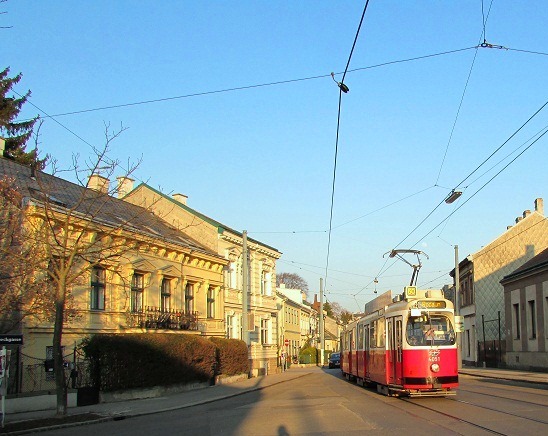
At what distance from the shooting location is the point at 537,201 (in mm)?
52625

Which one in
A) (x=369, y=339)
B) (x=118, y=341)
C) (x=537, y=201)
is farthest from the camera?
(x=537, y=201)

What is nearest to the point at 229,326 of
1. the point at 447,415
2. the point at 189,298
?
the point at 189,298

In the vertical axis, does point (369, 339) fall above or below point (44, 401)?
above

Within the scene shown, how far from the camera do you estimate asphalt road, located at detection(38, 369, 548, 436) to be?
42.2 feet

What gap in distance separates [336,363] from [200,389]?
3244cm

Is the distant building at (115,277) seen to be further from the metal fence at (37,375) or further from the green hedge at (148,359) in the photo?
the green hedge at (148,359)

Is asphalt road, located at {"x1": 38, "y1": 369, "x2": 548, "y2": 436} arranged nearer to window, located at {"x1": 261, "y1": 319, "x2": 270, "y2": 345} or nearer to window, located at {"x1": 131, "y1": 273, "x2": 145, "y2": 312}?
window, located at {"x1": 131, "y1": 273, "x2": 145, "y2": 312}

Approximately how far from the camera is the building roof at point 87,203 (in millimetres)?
20469

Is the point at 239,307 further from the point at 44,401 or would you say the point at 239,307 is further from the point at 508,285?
the point at 44,401

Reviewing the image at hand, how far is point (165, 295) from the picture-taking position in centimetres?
3316

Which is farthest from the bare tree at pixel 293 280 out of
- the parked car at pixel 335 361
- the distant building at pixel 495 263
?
the distant building at pixel 495 263

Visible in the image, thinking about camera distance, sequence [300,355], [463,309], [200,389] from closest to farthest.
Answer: [200,389] < [463,309] < [300,355]

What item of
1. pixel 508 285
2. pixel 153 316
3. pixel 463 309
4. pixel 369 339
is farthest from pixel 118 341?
pixel 463 309

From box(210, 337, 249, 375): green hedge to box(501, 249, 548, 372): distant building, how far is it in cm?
1686
